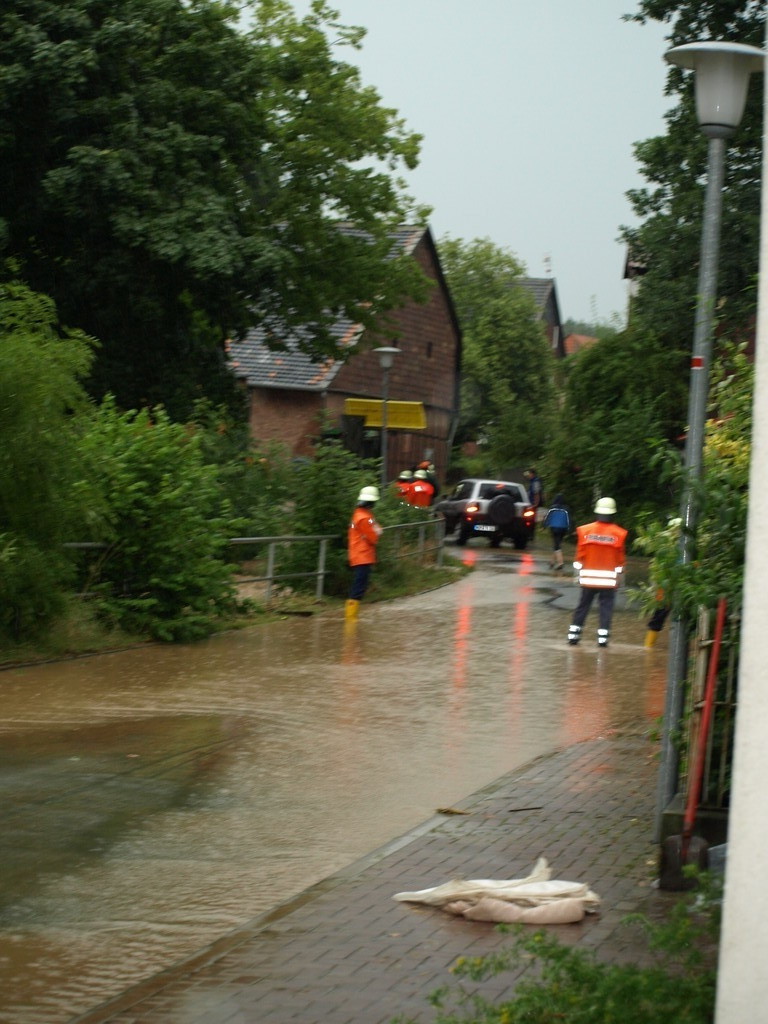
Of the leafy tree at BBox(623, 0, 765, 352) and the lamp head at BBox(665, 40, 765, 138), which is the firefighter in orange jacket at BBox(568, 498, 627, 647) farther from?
the lamp head at BBox(665, 40, 765, 138)

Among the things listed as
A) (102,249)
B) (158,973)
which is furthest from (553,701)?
(102,249)

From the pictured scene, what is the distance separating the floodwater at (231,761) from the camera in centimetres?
641

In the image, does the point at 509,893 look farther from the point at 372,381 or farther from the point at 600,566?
the point at 372,381

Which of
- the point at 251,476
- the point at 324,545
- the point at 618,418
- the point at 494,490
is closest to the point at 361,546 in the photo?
the point at 324,545

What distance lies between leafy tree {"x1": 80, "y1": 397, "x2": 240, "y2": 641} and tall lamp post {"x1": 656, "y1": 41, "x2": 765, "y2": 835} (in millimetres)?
9275

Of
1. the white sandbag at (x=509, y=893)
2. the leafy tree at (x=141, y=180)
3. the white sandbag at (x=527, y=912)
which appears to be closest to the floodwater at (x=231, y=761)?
the white sandbag at (x=509, y=893)

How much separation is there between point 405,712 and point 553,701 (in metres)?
1.78

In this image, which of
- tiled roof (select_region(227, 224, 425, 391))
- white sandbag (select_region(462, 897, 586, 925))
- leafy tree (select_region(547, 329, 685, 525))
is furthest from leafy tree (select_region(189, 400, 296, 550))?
tiled roof (select_region(227, 224, 425, 391))

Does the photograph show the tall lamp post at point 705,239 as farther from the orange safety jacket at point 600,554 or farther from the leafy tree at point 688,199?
the leafy tree at point 688,199

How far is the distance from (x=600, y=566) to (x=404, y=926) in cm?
1236

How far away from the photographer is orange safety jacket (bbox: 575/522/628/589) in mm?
18141

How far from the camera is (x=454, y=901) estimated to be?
6469 mm

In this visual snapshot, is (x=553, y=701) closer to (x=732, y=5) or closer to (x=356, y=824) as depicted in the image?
(x=356, y=824)

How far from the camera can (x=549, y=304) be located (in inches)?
3536
